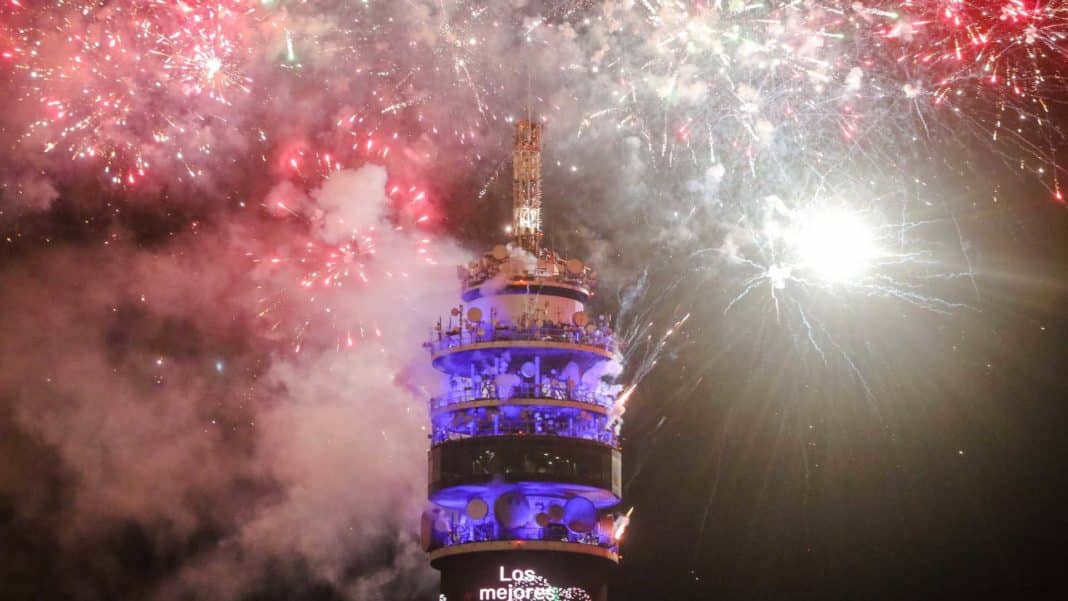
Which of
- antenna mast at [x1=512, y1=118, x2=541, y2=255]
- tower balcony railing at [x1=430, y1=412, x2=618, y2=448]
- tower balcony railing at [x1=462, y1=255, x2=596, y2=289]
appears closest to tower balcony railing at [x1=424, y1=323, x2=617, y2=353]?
tower balcony railing at [x1=462, y1=255, x2=596, y2=289]

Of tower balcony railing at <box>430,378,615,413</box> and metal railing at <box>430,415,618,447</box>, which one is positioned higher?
tower balcony railing at <box>430,378,615,413</box>

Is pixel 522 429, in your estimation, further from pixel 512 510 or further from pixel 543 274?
pixel 543 274

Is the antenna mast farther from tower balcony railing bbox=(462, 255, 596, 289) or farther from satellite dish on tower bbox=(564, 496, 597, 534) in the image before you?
satellite dish on tower bbox=(564, 496, 597, 534)

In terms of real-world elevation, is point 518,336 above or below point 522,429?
above

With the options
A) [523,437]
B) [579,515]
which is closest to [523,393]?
[523,437]

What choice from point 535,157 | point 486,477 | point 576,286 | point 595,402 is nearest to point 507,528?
point 486,477

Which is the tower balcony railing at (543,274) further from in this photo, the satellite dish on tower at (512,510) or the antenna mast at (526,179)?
the satellite dish on tower at (512,510)

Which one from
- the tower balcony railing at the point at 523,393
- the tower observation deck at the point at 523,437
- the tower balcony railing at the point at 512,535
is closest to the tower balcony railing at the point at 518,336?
the tower observation deck at the point at 523,437
